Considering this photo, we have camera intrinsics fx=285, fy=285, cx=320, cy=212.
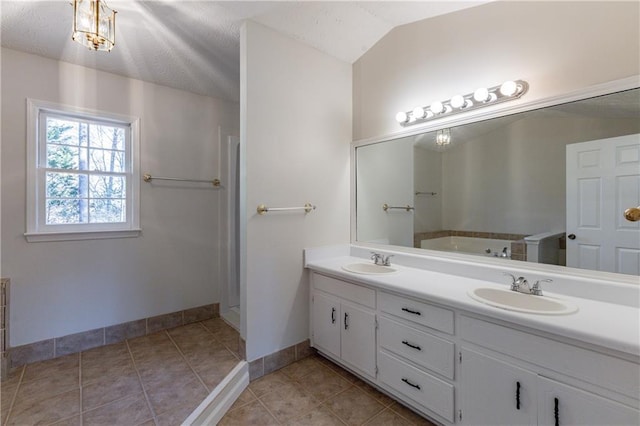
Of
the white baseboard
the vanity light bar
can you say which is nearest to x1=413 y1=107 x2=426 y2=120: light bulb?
the vanity light bar

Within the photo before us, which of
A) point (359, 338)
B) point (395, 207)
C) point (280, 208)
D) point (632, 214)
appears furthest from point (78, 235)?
point (632, 214)

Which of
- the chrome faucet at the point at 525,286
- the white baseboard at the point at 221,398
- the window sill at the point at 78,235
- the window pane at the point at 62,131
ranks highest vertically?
the window pane at the point at 62,131

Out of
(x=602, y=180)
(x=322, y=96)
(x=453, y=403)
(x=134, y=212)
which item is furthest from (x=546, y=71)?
(x=134, y=212)

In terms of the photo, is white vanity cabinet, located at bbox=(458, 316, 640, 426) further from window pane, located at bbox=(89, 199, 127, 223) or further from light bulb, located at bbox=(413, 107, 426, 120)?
window pane, located at bbox=(89, 199, 127, 223)

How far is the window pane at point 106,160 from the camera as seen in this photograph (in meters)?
2.38

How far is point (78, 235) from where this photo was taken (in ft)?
7.41

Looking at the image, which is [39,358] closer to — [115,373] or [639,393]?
[115,373]

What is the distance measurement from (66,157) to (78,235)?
0.62 meters

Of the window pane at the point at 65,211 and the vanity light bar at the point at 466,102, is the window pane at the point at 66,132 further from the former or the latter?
the vanity light bar at the point at 466,102

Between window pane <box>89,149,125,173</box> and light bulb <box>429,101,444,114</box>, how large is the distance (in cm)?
258

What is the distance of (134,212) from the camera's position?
251cm

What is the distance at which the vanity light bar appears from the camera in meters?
1.63

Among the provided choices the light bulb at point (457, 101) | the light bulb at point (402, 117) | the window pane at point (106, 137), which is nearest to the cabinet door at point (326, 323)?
the light bulb at point (402, 117)

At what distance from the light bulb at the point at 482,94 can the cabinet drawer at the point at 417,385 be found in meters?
1.63
